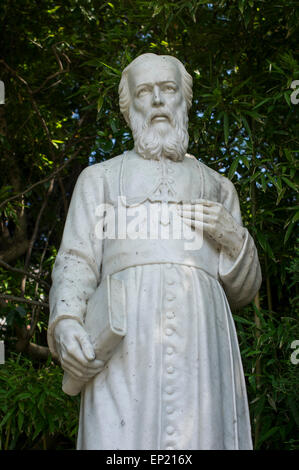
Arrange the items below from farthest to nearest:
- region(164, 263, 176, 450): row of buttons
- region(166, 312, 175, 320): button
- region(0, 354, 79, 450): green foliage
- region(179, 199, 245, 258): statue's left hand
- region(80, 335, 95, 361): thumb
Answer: region(0, 354, 79, 450): green foliage → region(179, 199, 245, 258): statue's left hand → region(166, 312, 175, 320): button → region(80, 335, 95, 361): thumb → region(164, 263, 176, 450): row of buttons

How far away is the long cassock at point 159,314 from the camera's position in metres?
3.83

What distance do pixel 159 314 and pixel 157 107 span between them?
3.55 feet

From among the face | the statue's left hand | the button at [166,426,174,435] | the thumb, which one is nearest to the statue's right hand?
the thumb

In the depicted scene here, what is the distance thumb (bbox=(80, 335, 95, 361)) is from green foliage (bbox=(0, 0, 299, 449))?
1856mm

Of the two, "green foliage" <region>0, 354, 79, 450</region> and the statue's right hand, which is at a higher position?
"green foliage" <region>0, 354, 79, 450</region>

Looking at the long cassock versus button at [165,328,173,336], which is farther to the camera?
button at [165,328,173,336]

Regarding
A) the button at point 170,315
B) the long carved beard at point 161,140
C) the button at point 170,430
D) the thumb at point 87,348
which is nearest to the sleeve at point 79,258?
the thumb at point 87,348

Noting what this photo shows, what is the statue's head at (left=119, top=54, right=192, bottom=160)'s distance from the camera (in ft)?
14.9

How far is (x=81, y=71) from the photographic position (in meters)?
7.75

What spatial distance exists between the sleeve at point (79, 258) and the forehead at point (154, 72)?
0.50 metres

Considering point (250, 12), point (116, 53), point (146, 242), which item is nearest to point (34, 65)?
point (116, 53)

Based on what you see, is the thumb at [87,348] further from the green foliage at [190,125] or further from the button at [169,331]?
the green foliage at [190,125]

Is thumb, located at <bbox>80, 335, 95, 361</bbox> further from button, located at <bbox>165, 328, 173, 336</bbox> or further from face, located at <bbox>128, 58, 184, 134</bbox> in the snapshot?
face, located at <bbox>128, 58, 184, 134</bbox>
